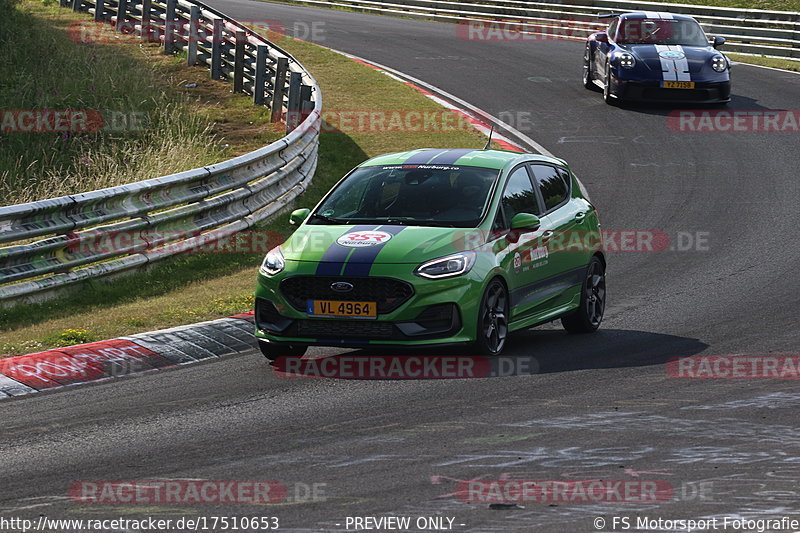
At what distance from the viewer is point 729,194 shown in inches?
729

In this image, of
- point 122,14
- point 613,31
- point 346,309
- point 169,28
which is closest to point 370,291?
point 346,309

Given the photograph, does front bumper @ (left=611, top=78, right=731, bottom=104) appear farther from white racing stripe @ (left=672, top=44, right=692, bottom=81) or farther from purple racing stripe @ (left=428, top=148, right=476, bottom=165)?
purple racing stripe @ (left=428, top=148, right=476, bottom=165)

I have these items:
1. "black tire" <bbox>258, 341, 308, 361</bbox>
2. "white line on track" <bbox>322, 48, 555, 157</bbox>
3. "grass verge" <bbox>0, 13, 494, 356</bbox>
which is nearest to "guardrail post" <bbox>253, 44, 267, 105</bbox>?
"grass verge" <bbox>0, 13, 494, 356</bbox>

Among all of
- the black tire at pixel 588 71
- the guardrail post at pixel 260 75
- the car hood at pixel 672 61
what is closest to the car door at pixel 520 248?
the guardrail post at pixel 260 75

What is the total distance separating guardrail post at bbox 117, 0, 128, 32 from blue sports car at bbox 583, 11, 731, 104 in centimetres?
1063

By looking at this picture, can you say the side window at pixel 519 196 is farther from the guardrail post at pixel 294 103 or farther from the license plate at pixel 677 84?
the license plate at pixel 677 84

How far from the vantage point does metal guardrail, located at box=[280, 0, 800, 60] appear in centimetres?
3216

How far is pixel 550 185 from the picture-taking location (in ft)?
36.6

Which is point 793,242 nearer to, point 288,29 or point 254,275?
point 254,275

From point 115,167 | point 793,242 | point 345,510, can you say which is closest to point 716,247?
point 793,242

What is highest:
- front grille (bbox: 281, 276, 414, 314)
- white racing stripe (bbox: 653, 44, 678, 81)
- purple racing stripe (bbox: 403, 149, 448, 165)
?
purple racing stripe (bbox: 403, 149, 448, 165)

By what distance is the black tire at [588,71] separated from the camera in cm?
2575

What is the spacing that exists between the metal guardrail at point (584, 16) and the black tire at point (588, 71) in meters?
6.11

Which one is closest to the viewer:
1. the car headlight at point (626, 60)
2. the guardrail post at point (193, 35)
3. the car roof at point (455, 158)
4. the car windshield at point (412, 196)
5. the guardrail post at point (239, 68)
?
the car windshield at point (412, 196)
